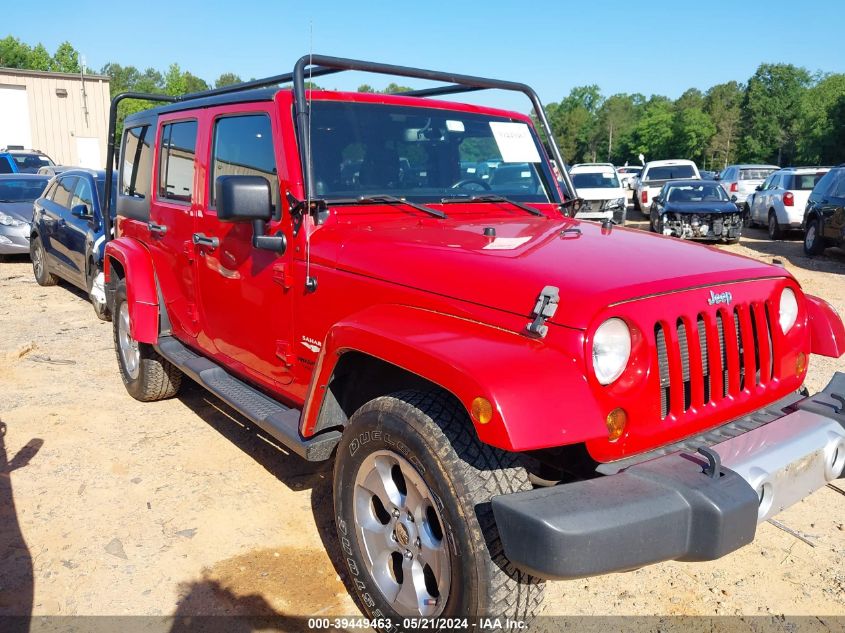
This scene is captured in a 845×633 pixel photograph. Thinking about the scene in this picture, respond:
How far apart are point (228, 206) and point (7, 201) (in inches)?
446

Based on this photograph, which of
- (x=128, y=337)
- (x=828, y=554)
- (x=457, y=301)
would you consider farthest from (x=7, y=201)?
(x=828, y=554)

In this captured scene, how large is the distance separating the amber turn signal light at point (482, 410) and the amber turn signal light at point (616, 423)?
1.54ft

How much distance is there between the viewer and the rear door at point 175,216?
13.8 feet

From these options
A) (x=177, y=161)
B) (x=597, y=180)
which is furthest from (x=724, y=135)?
(x=177, y=161)

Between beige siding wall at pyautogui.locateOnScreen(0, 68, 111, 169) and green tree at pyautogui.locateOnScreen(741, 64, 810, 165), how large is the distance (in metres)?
45.6

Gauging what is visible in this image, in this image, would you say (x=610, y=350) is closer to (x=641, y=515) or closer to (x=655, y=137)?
(x=641, y=515)

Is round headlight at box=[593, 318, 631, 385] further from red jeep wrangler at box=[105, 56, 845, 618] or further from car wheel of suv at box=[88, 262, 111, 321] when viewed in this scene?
car wheel of suv at box=[88, 262, 111, 321]

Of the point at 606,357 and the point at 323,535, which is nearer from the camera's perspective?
the point at 606,357

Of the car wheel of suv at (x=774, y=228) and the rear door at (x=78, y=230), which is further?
the car wheel of suv at (x=774, y=228)

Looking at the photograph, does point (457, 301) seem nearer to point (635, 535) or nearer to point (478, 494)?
point (478, 494)

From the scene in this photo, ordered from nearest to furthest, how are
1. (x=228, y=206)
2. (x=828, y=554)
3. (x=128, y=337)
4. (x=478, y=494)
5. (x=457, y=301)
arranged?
(x=478, y=494)
(x=457, y=301)
(x=228, y=206)
(x=828, y=554)
(x=128, y=337)

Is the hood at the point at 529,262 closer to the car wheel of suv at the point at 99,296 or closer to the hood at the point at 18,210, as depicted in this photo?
the car wheel of suv at the point at 99,296

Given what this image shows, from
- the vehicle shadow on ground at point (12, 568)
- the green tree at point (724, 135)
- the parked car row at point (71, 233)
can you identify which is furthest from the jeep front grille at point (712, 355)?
the green tree at point (724, 135)

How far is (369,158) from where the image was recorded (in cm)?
349
